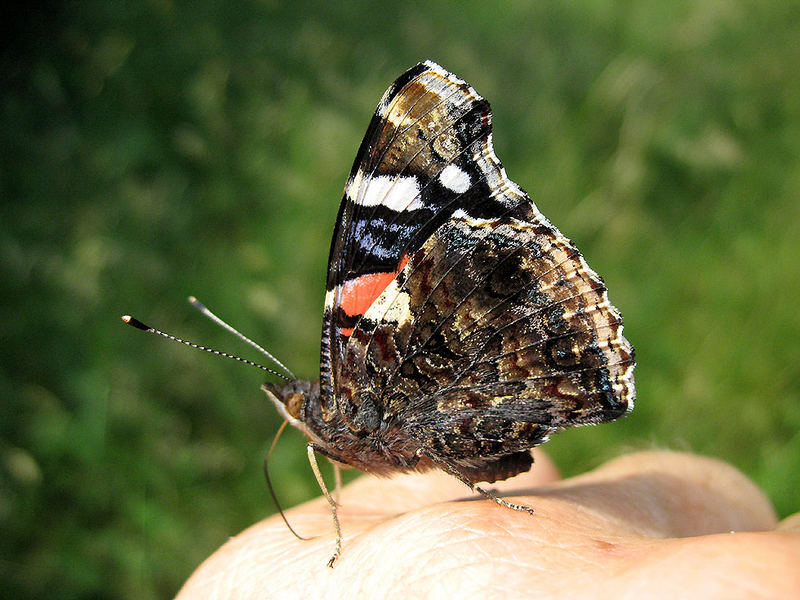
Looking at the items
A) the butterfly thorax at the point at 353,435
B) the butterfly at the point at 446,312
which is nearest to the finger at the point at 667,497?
the butterfly at the point at 446,312

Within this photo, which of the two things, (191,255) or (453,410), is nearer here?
(453,410)

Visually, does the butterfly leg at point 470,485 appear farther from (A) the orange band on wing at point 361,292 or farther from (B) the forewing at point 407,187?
Answer: (A) the orange band on wing at point 361,292

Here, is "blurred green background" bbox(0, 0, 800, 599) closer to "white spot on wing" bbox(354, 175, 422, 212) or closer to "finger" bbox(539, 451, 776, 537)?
"finger" bbox(539, 451, 776, 537)

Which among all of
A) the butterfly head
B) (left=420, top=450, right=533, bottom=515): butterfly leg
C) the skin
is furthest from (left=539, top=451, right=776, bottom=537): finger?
the butterfly head

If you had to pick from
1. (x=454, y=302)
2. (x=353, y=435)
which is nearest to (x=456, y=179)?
(x=454, y=302)

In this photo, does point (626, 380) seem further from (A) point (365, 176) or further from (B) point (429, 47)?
(B) point (429, 47)

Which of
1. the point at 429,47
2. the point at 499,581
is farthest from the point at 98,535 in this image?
the point at 429,47

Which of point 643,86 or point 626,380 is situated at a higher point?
point 643,86
